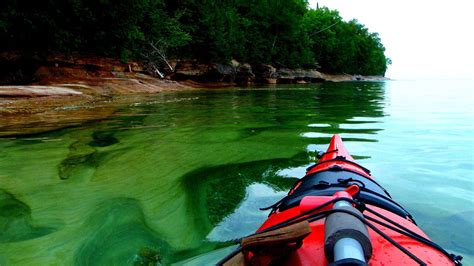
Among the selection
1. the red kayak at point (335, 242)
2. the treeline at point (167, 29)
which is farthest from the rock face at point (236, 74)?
the red kayak at point (335, 242)

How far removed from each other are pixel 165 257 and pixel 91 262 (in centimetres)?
42

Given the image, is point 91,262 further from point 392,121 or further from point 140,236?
point 392,121

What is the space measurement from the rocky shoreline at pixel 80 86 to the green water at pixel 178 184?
1659mm

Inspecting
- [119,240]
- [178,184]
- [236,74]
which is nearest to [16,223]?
[119,240]

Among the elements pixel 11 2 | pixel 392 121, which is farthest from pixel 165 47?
pixel 392 121

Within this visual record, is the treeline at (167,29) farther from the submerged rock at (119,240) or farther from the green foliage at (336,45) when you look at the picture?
the submerged rock at (119,240)

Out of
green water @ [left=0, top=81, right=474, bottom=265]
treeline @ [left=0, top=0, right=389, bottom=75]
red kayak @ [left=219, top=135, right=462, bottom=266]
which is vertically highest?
treeline @ [left=0, top=0, right=389, bottom=75]

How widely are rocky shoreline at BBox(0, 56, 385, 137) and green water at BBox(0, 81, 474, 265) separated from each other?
166 cm

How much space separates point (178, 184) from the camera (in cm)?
327

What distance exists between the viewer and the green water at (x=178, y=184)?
216 centimetres

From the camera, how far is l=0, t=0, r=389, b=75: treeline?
14.3 m

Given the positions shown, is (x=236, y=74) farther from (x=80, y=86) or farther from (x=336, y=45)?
(x=336, y=45)

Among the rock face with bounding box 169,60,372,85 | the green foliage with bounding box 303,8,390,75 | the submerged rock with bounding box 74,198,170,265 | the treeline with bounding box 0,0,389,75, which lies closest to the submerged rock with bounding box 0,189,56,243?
the submerged rock with bounding box 74,198,170,265

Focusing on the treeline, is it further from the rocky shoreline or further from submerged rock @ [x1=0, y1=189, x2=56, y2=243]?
submerged rock @ [x1=0, y1=189, x2=56, y2=243]
